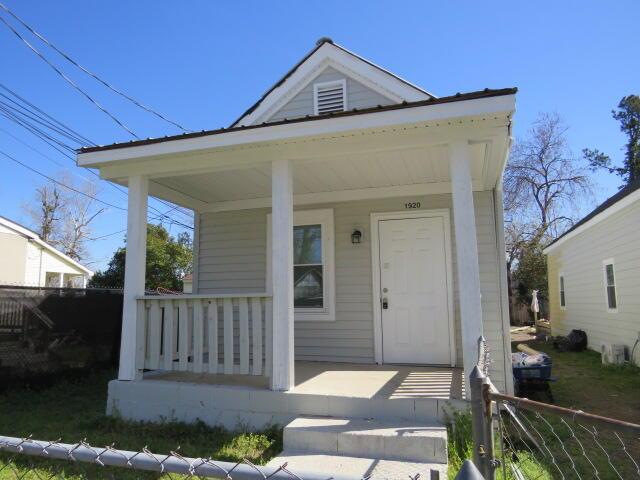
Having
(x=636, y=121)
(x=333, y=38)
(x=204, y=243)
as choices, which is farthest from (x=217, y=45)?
(x=636, y=121)

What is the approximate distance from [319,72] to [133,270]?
4.40 metres

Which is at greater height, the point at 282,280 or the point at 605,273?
the point at 605,273

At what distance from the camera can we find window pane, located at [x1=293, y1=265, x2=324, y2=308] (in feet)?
22.6

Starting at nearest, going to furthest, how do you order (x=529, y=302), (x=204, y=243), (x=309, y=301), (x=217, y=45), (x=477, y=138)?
(x=477, y=138), (x=309, y=301), (x=204, y=243), (x=217, y=45), (x=529, y=302)

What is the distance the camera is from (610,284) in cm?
1040

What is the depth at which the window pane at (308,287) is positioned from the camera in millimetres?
→ 6887

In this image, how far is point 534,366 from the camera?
604 cm

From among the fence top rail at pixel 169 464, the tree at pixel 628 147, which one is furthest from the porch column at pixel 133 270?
the tree at pixel 628 147

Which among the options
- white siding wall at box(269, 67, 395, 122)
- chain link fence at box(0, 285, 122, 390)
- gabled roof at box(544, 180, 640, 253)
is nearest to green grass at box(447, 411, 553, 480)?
white siding wall at box(269, 67, 395, 122)

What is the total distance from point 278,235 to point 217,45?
7.72m

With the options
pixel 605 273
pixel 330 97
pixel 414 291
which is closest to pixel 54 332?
pixel 414 291

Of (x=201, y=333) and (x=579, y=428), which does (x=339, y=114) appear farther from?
(x=579, y=428)

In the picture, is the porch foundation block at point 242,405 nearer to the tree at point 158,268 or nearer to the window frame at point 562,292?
the window frame at point 562,292

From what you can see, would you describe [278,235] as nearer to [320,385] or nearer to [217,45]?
[320,385]
